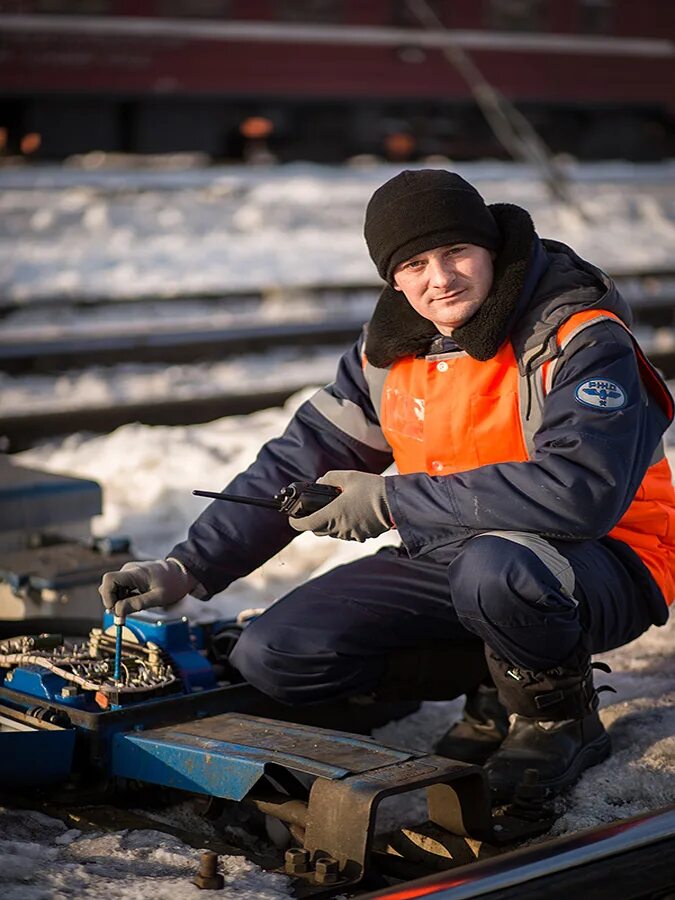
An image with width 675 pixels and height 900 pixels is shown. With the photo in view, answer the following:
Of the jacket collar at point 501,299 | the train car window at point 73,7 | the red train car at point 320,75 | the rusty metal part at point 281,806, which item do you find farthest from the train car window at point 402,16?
the rusty metal part at point 281,806

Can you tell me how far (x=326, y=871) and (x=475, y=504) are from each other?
89 cm

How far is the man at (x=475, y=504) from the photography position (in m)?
3.13

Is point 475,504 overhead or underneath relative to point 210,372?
overhead

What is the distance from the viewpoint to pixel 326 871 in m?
2.76

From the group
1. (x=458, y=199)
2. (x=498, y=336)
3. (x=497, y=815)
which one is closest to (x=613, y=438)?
(x=498, y=336)

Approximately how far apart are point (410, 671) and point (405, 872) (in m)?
0.73

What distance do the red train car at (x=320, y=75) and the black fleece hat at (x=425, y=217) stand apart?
51.1ft

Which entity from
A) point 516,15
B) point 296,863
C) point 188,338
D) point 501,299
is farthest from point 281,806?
point 516,15

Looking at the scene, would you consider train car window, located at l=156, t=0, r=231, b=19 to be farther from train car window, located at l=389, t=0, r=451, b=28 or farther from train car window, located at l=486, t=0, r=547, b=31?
train car window, located at l=486, t=0, r=547, b=31

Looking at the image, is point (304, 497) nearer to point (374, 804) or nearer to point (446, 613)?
point (446, 613)

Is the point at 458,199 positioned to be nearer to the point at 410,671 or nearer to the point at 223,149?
the point at 410,671

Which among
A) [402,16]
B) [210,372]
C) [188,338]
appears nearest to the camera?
[210,372]

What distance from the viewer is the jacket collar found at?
3.28m

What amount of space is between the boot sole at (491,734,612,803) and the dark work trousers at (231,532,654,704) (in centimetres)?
26
